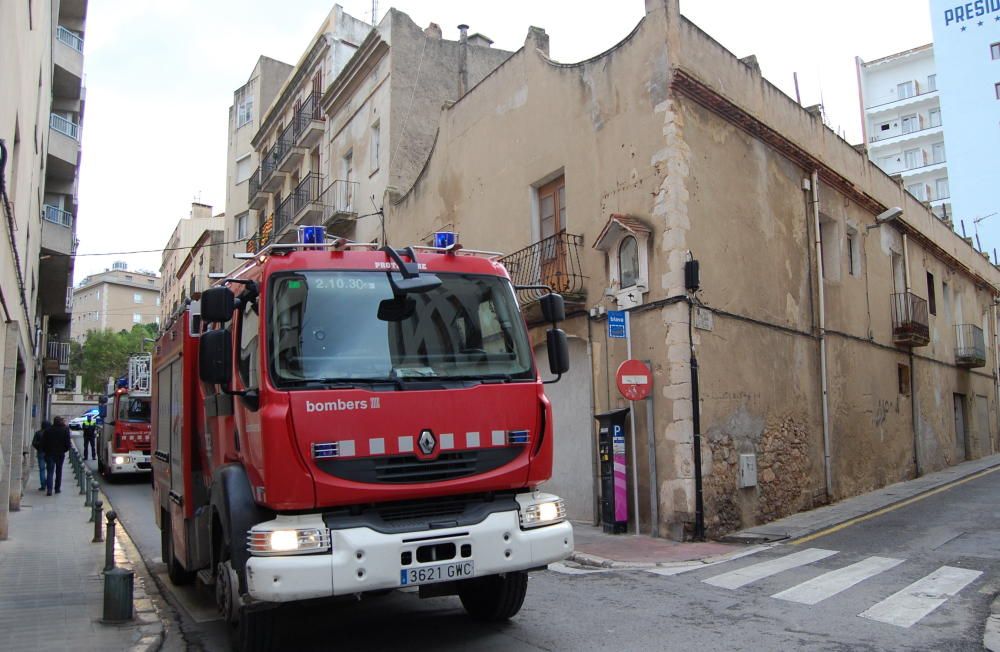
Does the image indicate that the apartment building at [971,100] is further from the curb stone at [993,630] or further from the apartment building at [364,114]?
the curb stone at [993,630]

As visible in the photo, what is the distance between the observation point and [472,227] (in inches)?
623

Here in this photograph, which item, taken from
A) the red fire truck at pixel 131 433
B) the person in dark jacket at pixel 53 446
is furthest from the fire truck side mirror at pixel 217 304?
the red fire truck at pixel 131 433

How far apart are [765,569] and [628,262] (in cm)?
501

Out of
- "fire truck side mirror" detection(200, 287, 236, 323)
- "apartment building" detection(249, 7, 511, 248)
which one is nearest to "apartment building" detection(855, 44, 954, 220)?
"apartment building" detection(249, 7, 511, 248)

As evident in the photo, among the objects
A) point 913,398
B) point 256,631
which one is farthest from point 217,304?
point 913,398

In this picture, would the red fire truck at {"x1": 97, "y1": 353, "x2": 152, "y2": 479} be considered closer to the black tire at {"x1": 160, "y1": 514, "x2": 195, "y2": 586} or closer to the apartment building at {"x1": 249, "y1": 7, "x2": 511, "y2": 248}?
the apartment building at {"x1": 249, "y1": 7, "x2": 511, "y2": 248}

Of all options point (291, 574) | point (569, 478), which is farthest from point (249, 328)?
point (569, 478)

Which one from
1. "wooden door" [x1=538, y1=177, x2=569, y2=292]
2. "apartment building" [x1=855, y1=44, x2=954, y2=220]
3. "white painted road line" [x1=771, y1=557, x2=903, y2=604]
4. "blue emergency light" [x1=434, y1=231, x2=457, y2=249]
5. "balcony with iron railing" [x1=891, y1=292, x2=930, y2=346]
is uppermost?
"apartment building" [x1=855, y1=44, x2=954, y2=220]

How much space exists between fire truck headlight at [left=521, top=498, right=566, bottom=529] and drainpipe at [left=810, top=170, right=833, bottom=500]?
9.50 m

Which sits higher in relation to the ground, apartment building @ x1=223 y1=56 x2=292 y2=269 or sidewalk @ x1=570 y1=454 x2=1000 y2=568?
apartment building @ x1=223 y1=56 x2=292 y2=269

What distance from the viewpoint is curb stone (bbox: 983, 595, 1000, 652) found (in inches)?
213

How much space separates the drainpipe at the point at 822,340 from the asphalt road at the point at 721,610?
3548 mm

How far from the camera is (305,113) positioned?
2525cm

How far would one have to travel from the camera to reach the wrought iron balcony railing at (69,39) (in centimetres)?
2141
